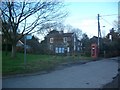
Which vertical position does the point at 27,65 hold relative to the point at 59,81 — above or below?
above

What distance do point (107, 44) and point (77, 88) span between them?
42774 millimetres

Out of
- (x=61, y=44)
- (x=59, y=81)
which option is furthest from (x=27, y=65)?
(x=61, y=44)

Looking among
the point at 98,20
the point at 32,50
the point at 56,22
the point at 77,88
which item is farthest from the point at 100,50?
the point at 77,88

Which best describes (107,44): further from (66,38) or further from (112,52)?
(66,38)

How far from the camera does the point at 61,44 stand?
176 feet

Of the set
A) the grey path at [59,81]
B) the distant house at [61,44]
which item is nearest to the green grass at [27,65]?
the grey path at [59,81]

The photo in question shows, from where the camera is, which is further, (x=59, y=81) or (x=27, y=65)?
(x=27, y=65)

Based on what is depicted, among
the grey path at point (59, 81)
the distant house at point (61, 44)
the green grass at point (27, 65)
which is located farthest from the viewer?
the distant house at point (61, 44)

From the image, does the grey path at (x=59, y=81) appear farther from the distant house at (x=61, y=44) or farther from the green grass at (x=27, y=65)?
the distant house at (x=61, y=44)

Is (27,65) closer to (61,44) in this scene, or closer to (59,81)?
(59,81)

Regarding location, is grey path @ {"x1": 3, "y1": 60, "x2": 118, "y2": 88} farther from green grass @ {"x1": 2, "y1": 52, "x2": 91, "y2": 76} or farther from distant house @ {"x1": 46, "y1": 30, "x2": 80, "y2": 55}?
distant house @ {"x1": 46, "y1": 30, "x2": 80, "y2": 55}

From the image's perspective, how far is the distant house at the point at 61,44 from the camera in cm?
4616

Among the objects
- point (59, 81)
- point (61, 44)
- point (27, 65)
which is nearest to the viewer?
point (59, 81)

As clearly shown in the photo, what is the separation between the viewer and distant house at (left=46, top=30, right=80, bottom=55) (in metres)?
46.2
